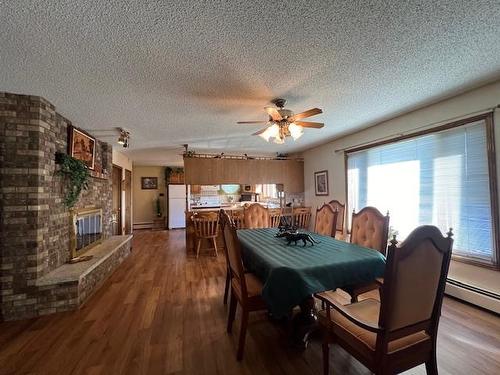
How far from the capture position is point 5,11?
1186 mm

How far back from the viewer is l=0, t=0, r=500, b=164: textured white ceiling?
1225mm

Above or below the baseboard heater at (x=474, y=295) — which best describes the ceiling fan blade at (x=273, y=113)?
above

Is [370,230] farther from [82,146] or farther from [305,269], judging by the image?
[82,146]

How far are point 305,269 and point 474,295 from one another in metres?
2.18

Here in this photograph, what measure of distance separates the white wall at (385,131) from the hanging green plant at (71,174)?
4276 millimetres

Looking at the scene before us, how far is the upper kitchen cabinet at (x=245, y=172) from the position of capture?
4.74 metres

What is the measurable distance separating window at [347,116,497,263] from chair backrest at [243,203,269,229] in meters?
1.86

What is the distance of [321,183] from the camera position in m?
4.91

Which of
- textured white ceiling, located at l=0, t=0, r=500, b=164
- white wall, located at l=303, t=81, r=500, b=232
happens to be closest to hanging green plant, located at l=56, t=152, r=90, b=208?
textured white ceiling, located at l=0, t=0, r=500, b=164

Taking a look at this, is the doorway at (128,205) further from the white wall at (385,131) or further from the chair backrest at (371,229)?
the chair backrest at (371,229)

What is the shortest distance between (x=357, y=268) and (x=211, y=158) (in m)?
3.84

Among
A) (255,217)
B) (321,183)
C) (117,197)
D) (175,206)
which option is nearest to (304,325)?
(255,217)

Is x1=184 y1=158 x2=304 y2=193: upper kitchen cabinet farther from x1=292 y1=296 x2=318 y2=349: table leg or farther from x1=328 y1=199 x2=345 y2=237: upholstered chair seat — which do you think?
x1=292 y1=296 x2=318 y2=349: table leg

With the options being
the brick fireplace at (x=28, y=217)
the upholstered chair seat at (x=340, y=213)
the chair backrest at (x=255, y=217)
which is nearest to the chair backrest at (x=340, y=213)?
the upholstered chair seat at (x=340, y=213)
